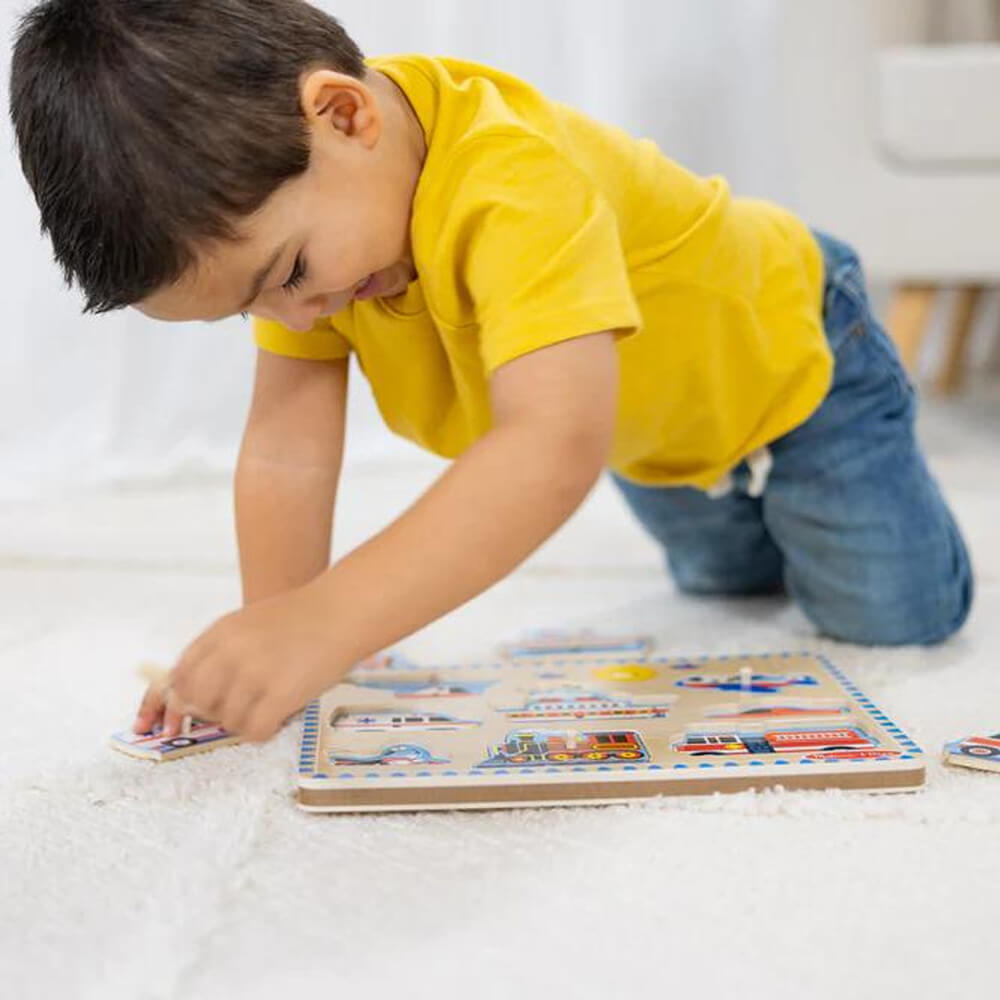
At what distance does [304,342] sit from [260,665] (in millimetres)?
286

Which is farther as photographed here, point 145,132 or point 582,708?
point 582,708

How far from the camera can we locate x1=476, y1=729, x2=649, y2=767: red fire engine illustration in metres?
0.66

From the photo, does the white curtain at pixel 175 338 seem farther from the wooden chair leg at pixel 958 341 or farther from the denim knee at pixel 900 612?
the denim knee at pixel 900 612

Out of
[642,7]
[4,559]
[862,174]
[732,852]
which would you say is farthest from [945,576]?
[642,7]

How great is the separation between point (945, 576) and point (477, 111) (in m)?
0.47

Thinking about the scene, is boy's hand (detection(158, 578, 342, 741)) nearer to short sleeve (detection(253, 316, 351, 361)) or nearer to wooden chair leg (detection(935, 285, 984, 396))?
short sleeve (detection(253, 316, 351, 361))

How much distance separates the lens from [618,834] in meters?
0.61

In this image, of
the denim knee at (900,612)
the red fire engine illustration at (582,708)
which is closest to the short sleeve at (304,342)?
the red fire engine illustration at (582,708)

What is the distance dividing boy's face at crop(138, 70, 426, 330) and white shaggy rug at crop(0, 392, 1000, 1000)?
22 centimetres

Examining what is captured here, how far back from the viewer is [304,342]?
800mm

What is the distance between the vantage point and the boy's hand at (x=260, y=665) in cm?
56

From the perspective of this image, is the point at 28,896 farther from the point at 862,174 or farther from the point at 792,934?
the point at 862,174

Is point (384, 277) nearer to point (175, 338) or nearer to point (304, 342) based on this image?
point (304, 342)

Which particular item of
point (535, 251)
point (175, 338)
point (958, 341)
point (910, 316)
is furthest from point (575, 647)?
point (958, 341)
